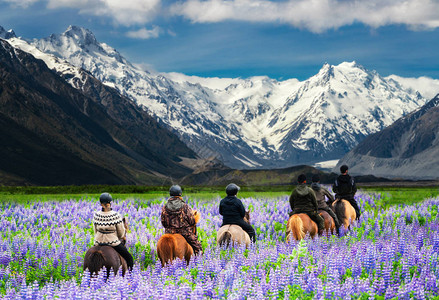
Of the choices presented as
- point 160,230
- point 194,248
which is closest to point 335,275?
point 194,248

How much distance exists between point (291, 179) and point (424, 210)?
416 ft

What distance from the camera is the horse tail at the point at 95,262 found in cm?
1248

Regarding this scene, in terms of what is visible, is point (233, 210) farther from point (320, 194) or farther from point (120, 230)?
point (320, 194)

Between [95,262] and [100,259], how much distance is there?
0.47ft

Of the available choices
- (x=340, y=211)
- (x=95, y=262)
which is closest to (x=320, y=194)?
(x=340, y=211)

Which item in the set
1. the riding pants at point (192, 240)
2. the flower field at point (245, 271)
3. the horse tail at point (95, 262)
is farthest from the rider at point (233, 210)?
the horse tail at point (95, 262)

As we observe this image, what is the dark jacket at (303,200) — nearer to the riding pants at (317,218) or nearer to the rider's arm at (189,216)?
the riding pants at (317,218)

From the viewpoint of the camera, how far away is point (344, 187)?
73.4 feet

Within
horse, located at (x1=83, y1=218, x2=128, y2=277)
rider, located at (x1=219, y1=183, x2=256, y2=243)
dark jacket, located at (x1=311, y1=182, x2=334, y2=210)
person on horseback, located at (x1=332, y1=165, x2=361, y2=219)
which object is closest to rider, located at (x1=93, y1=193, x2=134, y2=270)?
horse, located at (x1=83, y1=218, x2=128, y2=277)

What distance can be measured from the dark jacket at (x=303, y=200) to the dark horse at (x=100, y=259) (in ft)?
26.9

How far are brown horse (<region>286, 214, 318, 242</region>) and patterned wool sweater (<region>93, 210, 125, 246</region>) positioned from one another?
750 cm

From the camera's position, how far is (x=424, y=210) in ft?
89.4

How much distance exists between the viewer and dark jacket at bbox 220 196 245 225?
16359 millimetres

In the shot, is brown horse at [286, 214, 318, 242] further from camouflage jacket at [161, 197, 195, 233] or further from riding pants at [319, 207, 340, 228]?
camouflage jacket at [161, 197, 195, 233]
